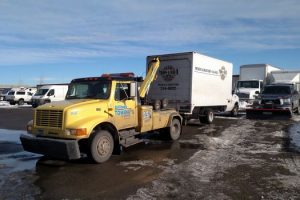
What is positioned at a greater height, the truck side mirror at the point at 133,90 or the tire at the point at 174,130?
the truck side mirror at the point at 133,90

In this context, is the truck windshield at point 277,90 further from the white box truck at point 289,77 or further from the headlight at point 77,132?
the headlight at point 77,132

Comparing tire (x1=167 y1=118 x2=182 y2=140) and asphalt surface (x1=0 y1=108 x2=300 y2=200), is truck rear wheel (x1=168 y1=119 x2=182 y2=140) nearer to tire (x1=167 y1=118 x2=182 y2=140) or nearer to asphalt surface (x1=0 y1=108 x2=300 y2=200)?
tire (x1=167 y1=118 x2=182 y2=140)

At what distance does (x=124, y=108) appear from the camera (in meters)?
9.62

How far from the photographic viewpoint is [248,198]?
19.8ft

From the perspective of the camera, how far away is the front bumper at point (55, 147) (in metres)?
7.82

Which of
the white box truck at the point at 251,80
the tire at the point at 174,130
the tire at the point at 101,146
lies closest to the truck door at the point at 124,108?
the tire at the point at 101,146

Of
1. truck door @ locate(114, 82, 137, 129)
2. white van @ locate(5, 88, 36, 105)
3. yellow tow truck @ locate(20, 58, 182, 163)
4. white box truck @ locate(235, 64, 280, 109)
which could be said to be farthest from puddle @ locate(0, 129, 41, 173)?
white van @ locate(5, 88, 36, 105)

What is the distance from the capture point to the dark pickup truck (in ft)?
63.7

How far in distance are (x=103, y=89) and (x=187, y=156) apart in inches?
115

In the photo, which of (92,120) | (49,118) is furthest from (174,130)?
(49,118)

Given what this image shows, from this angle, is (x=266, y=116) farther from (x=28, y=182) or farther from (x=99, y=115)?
(x=28, y=182)

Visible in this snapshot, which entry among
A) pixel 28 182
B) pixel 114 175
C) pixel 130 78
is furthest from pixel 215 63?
pixel 28 182

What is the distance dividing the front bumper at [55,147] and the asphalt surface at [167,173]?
15.0 inches

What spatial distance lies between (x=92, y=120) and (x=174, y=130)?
4742mm
